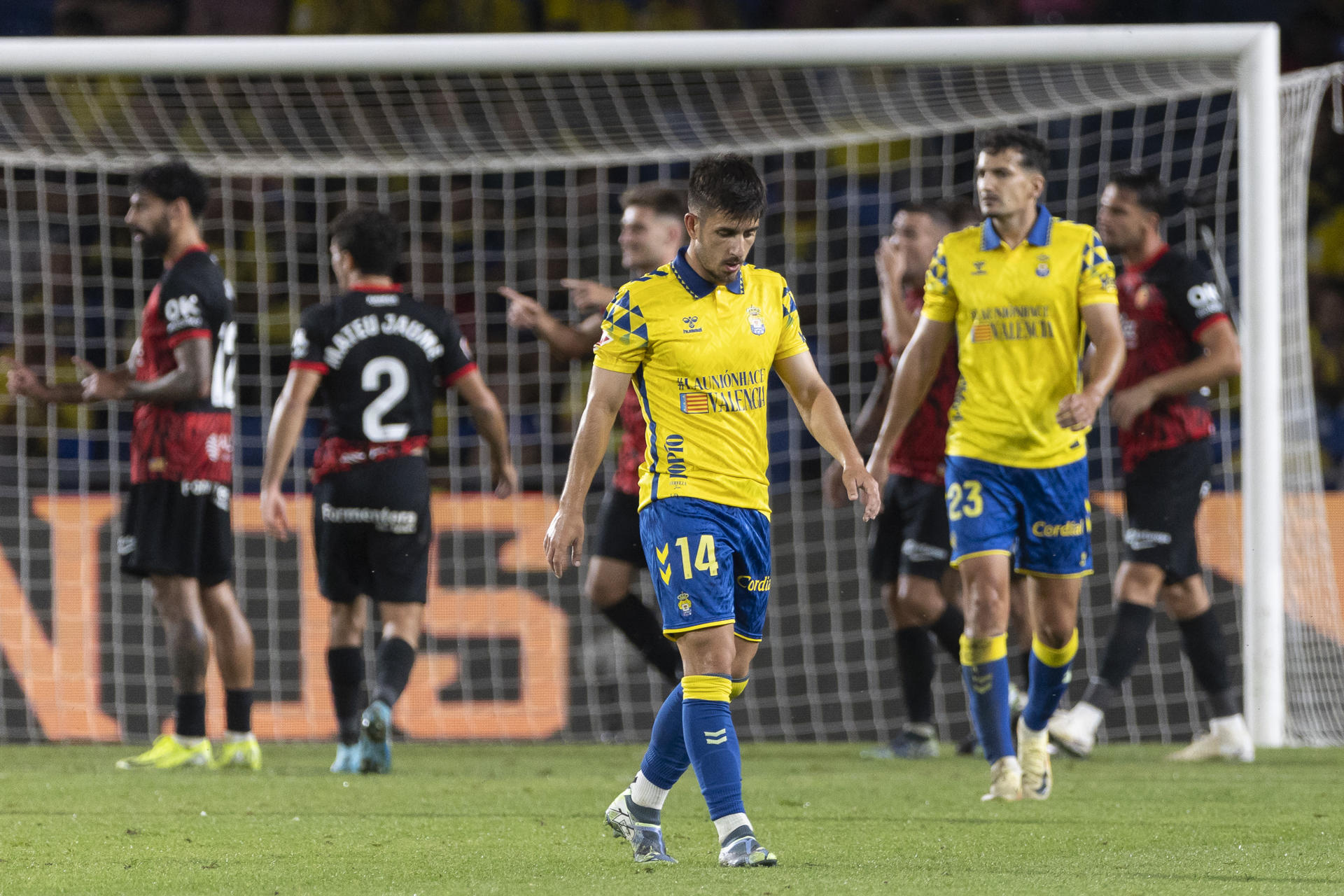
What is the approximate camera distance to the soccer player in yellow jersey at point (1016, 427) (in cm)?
479

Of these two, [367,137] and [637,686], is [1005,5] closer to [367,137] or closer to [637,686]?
[367,137]

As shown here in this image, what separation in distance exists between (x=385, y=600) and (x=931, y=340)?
2244mm

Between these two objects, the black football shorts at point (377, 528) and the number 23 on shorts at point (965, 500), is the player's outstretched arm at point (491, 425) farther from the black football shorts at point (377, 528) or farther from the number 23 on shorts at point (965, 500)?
the number 23 on shorts at point (965, 500)

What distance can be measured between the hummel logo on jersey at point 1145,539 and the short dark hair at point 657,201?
82.4 inches

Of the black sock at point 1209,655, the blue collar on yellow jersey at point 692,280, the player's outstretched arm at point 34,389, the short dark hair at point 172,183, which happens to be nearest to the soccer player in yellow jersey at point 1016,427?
the blue collar on yellow jersey at point 692,280

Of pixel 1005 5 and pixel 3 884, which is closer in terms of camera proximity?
pixel 3 884

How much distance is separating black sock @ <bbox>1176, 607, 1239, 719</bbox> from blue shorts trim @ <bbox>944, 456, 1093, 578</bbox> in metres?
1.72

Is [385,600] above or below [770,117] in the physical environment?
below

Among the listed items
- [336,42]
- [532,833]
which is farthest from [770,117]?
[532,833]

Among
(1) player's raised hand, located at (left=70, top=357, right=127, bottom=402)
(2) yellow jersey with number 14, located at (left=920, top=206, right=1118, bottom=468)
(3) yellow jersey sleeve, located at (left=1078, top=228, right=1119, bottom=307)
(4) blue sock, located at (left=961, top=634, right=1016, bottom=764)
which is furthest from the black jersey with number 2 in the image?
(3) yellow jersey sleeve, located at (left=1078, top=228, right=1119, bottom=307)

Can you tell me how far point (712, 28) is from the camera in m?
12.5

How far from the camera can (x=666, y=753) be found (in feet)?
12.3

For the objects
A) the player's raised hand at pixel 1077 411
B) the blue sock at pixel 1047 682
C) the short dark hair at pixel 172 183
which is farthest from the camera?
the short dark hair at pixel 172 183

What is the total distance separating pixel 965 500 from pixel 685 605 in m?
1.53
